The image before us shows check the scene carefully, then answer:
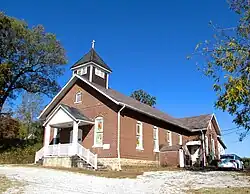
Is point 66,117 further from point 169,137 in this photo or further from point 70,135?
point 169,137

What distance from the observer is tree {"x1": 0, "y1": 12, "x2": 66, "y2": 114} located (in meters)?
28.4

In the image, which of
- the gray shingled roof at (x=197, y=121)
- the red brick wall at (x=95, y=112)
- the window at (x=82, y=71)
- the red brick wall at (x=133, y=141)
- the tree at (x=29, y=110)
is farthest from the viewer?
the tree at (x=29, y=110)

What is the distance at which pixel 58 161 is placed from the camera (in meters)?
21.9

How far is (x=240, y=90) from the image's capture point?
9.50 metres

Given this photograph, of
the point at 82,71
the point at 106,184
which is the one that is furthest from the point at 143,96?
the point at 106,184

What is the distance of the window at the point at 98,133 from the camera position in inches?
896

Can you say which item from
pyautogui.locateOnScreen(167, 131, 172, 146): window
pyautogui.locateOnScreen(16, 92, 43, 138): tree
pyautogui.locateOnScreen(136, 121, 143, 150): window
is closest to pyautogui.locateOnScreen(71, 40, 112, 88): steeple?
pyautogui.locateOnScreen(136, 121, 143, 150): window

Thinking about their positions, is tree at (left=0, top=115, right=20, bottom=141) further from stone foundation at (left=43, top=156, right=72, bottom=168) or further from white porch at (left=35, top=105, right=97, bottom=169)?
stone foundation at (left=43, top=156, right=72, bottom=168)

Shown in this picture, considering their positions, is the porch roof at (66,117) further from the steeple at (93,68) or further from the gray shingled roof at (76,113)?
the steeple at (93,68)

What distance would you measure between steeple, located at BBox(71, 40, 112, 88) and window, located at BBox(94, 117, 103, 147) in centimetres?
418

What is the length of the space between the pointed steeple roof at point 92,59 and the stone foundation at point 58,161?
8.97m

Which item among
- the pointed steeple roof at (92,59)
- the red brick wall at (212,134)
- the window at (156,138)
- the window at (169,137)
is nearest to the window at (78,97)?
the pointed steeple roof at (92,59)

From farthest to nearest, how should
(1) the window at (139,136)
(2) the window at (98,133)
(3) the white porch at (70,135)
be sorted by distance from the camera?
1. (1) the window at (139,136)
2. (2) the window at (98,133)
3. (3) the white porch at (70,135)

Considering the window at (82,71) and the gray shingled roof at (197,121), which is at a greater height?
the window at (82,71)
